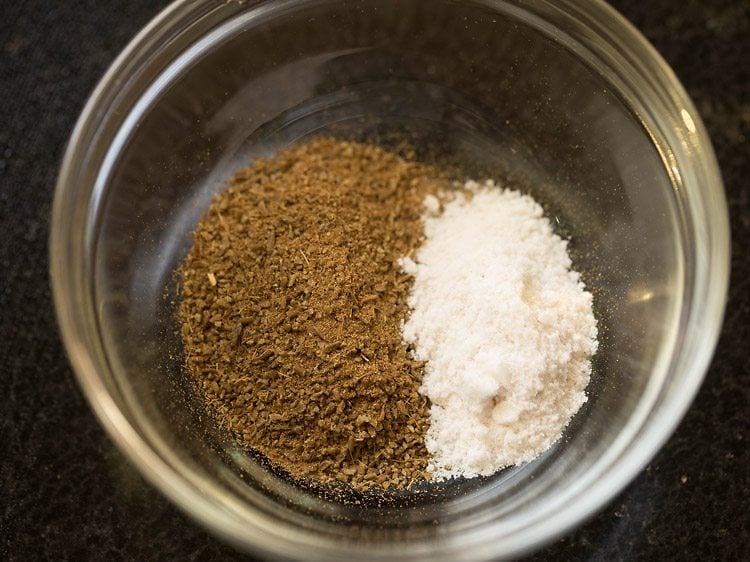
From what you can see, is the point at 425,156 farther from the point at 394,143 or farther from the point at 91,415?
the point at 91,415

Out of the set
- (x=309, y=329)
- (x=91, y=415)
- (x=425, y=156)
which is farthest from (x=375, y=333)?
(x=91, y=415)

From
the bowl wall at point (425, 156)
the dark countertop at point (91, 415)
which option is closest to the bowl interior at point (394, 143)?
the bowl wall at point (425, 156)

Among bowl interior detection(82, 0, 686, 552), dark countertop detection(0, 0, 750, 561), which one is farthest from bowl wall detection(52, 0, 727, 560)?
dark countertop detection(0, 0, 750, 561)

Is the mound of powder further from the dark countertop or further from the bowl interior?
the dark countertop

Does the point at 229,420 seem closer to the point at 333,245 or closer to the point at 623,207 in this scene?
the point at 333,245

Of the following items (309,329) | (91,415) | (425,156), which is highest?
(425,156)
